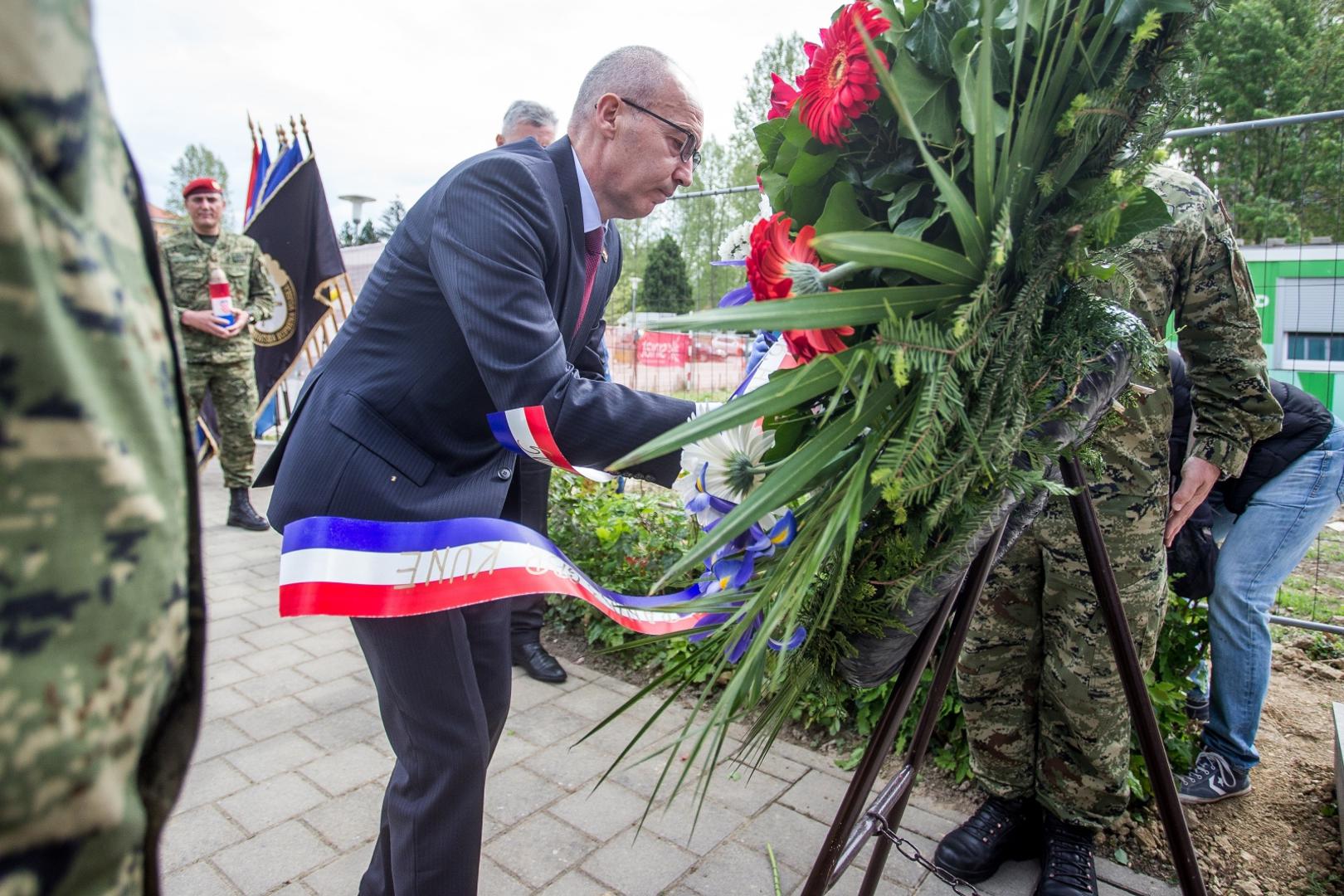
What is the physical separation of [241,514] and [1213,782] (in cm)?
620

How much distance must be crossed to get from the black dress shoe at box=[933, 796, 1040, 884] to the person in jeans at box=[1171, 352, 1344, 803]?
0.52 metres

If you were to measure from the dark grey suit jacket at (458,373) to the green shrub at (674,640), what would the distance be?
1.55 ft

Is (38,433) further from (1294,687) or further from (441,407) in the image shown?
(1294,687)

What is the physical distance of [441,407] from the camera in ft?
5.90

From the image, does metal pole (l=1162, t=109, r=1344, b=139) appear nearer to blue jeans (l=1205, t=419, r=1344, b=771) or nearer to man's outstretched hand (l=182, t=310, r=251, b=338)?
blue jeans (l=1205, t=419, r=1344, b=771)

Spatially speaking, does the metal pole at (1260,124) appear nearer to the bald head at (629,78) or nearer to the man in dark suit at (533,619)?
the bald head at (629,78)

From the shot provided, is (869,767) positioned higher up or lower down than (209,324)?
lower down

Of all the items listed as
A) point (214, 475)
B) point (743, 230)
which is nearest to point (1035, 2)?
point (743, 230)

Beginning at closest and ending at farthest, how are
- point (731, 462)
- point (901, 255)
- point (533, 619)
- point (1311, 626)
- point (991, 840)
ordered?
point (901, 255)
point (731, 462)
point (991, 840)
point (1311, 626)
point (533, 619)

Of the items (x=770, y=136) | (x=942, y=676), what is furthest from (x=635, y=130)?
(x=942, y=676)

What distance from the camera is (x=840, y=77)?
125cm

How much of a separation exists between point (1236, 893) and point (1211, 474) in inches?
43.2

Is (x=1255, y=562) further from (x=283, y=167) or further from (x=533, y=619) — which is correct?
(x=283, y=167)

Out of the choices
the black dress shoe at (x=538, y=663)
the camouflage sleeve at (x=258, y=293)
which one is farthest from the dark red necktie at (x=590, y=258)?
the camouflage sleeve at (x=258, y=293)
